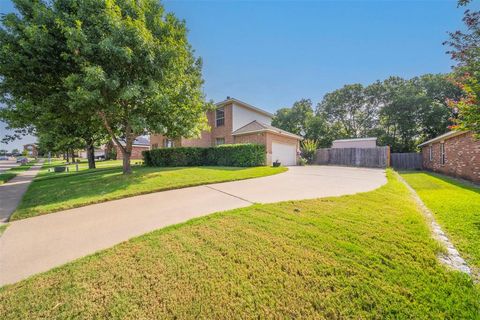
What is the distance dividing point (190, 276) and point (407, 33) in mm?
15018

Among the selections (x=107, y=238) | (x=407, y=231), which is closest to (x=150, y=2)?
(x=107, y=238)

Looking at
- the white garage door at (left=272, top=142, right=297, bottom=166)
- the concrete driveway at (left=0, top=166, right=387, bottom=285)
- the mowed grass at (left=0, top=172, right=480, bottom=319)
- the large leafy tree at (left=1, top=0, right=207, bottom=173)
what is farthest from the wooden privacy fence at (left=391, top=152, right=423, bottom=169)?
the large leafy tree at (left=1, top=0, right=207, bottom=173)

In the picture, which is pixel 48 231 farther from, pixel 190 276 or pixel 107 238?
pixel 190 276

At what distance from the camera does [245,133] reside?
17.4m

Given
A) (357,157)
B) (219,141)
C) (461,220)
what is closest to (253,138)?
(219,141)

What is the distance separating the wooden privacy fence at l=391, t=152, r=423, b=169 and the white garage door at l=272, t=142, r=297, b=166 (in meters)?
10.5

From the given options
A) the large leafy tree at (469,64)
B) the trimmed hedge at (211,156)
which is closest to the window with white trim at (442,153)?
the large leafy tree at (469,64)

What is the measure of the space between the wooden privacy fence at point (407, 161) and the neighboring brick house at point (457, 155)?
271cm

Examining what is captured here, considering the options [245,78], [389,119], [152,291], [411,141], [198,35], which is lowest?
[152,291]

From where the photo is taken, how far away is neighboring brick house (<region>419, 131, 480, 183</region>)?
9547 mm

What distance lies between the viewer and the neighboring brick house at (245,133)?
16.8 m

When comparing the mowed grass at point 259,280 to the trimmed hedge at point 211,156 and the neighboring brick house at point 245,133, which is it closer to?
the trimmed hedge at point 211,156

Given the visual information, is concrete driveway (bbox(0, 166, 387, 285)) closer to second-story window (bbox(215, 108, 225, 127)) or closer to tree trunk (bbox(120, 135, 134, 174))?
tree trunk (bbox(120, 135, 134, 174))

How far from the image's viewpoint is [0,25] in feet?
24.5
